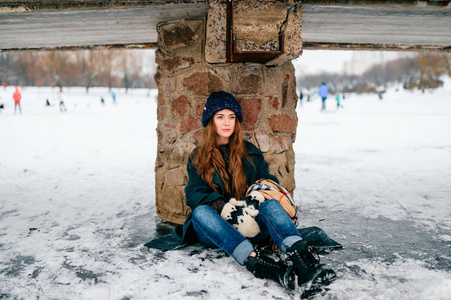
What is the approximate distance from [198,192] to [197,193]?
0.02 m

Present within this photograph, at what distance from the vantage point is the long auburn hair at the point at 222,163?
8.18ft

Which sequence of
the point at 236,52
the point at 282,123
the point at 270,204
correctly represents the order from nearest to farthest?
the point at 270,204, the point at 236,52, the point at 282,123

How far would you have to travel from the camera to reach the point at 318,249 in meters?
2.43

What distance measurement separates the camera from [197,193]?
7.89ft

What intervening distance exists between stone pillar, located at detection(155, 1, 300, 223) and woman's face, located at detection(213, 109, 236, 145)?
1.22ft

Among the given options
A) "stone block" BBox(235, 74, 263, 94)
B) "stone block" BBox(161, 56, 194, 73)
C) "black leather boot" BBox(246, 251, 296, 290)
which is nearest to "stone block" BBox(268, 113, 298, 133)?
"stone block" BBox(235, 74, 263, 94)

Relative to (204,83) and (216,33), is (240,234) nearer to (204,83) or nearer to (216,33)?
(204,83)

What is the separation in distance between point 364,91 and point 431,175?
44.5m

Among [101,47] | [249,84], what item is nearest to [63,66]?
[101,47]

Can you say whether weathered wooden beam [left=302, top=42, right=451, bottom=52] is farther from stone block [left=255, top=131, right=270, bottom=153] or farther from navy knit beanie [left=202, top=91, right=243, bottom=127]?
navy knit beanie [left=202, top=91, right=243, bottom=127]

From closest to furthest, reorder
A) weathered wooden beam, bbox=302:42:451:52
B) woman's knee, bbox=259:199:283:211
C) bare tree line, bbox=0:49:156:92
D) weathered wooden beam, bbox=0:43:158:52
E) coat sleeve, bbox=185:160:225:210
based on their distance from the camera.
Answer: woman's knee, bbox=259:199:283:211 < coat sleeve, bbox=185:160:225:210 < weathered wooden beam, bbox=302:42:451:52 < weathered wooden beam, bbox=0:43:158:52 < bare tree line, bbox=0:49:156:92

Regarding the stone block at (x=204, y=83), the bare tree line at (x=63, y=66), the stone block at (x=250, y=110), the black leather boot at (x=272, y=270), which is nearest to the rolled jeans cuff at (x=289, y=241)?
the black leather boot at (x=272, y=270)

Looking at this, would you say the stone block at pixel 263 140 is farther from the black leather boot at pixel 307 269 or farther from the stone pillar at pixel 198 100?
the black leather boot at pixel 307 269

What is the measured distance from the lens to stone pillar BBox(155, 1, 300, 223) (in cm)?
288
